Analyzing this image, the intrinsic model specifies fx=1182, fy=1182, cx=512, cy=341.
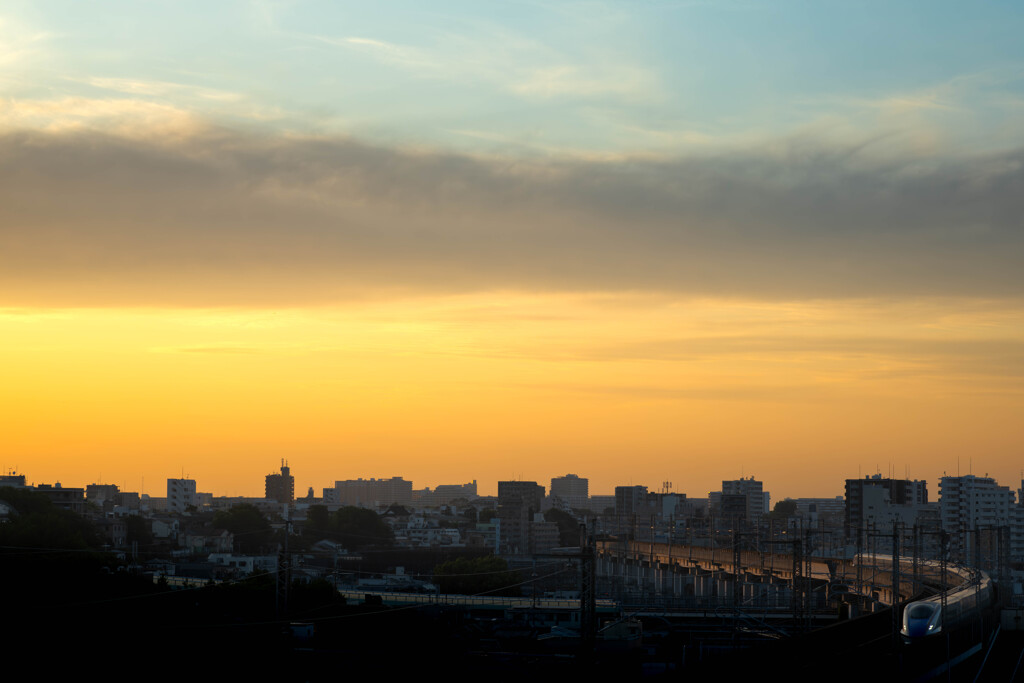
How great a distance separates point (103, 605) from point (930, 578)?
142 ft

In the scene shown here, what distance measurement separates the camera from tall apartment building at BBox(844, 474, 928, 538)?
127088mm

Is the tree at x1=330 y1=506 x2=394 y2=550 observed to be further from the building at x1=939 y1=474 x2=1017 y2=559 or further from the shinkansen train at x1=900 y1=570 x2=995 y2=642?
the shinkansen train at x1=900 y1=570 x2=995 y2=642

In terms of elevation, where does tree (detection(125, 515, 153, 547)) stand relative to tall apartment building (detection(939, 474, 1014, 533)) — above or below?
below

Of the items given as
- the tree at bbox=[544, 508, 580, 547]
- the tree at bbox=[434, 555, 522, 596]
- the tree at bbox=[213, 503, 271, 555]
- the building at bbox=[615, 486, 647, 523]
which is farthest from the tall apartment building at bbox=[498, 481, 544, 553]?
the building at bbox=[615, 486, 647, 523]

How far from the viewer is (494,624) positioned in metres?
41.4

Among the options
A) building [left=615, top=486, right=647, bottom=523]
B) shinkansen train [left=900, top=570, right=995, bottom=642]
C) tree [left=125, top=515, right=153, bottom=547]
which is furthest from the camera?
building [left=615, top=486, right=647, bottom=523]

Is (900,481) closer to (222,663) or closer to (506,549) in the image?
(506,549)

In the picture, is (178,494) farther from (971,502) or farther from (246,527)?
(971,502)

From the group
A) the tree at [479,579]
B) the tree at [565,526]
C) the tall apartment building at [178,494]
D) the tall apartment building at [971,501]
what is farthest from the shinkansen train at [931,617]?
the tall apartment building at [178,494]

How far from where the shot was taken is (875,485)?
12744cm

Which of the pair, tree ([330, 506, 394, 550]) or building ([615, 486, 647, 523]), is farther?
building ([615, 486, 647, 523])

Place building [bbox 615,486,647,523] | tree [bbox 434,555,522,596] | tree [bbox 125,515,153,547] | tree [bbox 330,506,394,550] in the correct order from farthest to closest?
building [bbox 615,486,647,523]
tree [bbox 330,506,394,550]
tree [bbox 125,515,153,547]
tree [bbox 434,555,522,596]

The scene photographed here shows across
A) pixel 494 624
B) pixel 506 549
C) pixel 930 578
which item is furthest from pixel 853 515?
pixel 494 624

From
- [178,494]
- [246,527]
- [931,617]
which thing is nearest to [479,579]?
[931,617]
